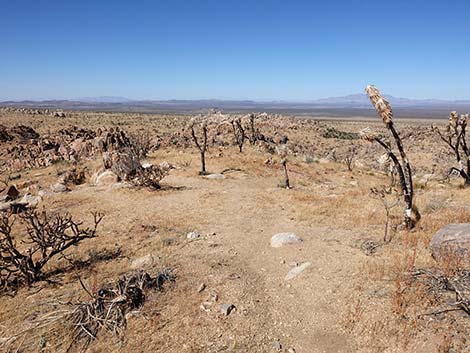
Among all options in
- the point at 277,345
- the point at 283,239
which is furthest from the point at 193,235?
the point at 277,345

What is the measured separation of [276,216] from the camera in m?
11.6

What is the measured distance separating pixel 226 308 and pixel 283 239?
3.37 meters

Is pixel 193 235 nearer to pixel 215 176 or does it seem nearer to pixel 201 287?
pixel 201 287

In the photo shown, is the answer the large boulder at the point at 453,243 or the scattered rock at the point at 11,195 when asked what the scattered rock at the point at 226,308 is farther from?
the scattered rock at the point at 11,195

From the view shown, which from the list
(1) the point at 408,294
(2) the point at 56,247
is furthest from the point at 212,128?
(1) the point at 408,294

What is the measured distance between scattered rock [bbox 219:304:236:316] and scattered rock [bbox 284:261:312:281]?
152 centimetres

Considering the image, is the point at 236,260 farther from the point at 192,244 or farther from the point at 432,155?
the point at 432,155

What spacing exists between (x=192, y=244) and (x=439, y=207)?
8.08 m

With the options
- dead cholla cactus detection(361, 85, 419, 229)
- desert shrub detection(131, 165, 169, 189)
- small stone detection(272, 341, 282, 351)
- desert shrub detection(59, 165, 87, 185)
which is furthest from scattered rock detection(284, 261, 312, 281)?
desert shrub detection(59, 165, 87, 185)

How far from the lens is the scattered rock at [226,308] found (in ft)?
19.8

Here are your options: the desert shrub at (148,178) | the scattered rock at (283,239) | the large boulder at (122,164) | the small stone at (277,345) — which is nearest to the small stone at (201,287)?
the small stone at (277,345)

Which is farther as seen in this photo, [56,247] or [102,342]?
[56,247]

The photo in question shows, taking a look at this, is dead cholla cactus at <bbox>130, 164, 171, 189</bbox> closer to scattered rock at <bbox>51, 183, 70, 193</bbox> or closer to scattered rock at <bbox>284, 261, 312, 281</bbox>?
scattered rock at <bbox>51, 183, 70, 193</bbox>

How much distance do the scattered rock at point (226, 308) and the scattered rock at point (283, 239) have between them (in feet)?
9.89
